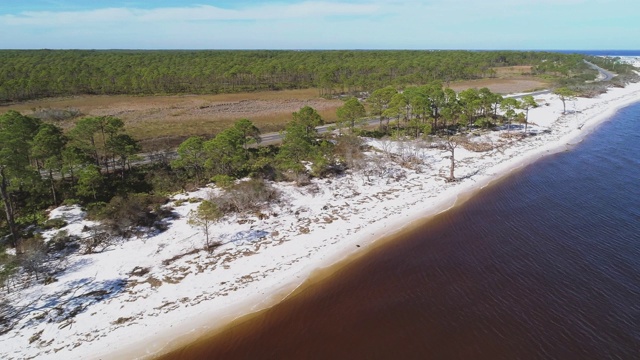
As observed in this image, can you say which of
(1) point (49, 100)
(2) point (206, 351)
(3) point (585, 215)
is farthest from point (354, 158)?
(1) point (49, 100)

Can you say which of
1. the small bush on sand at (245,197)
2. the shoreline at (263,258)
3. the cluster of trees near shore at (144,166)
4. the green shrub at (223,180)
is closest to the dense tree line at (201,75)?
the cluster of trees near shore at (144,166)

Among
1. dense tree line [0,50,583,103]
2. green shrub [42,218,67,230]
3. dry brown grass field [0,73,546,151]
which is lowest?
green shrub [42,218,67,230]

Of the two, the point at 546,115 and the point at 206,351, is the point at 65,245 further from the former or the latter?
Result: the point at 546,115

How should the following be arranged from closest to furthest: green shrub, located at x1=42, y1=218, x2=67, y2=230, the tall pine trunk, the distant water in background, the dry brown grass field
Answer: the distant water in background → the tall pine trunk → green shrub, located at x1=42, y1=218, x2=67, y2=230 → the dry brown grass field

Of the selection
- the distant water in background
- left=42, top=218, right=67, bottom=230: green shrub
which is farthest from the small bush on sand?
the distant water in background

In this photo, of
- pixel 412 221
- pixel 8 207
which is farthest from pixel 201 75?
pixel 412 221

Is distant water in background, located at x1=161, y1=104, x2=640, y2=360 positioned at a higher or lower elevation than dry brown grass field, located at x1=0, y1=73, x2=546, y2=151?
lower

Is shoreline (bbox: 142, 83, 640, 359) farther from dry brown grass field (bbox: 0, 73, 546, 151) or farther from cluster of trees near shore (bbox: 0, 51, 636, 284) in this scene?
dry brown grass field (bbox: 0, 73, 546, 151)
